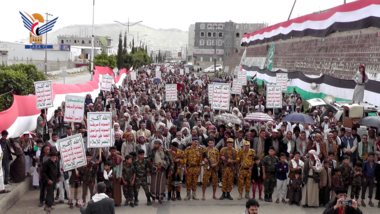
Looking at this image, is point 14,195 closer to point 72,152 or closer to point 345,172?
point 72,152

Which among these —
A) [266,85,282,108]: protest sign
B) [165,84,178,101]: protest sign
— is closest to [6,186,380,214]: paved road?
[266,85,282,108]: protest sign

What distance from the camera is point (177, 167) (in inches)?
387

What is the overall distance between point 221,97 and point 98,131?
265 inches

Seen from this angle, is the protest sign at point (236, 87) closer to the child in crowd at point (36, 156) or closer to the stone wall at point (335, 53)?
the stone wall at point (335, 53)

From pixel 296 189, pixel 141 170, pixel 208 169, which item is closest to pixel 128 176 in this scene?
pixel 141 170

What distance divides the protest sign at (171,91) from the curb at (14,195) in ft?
27.4

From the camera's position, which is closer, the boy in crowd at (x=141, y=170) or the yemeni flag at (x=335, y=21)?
the boy in crowd at (x=141, y=170)

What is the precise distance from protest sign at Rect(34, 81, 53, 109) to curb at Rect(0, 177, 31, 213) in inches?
120

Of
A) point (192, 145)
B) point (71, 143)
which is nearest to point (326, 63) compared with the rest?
point (192, 145)

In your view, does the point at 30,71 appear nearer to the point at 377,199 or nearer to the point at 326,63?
the point at 326,63

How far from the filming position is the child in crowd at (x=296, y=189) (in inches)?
374

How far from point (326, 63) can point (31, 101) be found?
669 inches

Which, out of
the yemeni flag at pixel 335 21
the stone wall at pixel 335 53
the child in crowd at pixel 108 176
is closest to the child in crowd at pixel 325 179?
the child in crowd at pixel 108 176

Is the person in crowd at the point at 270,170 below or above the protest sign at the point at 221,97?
below
